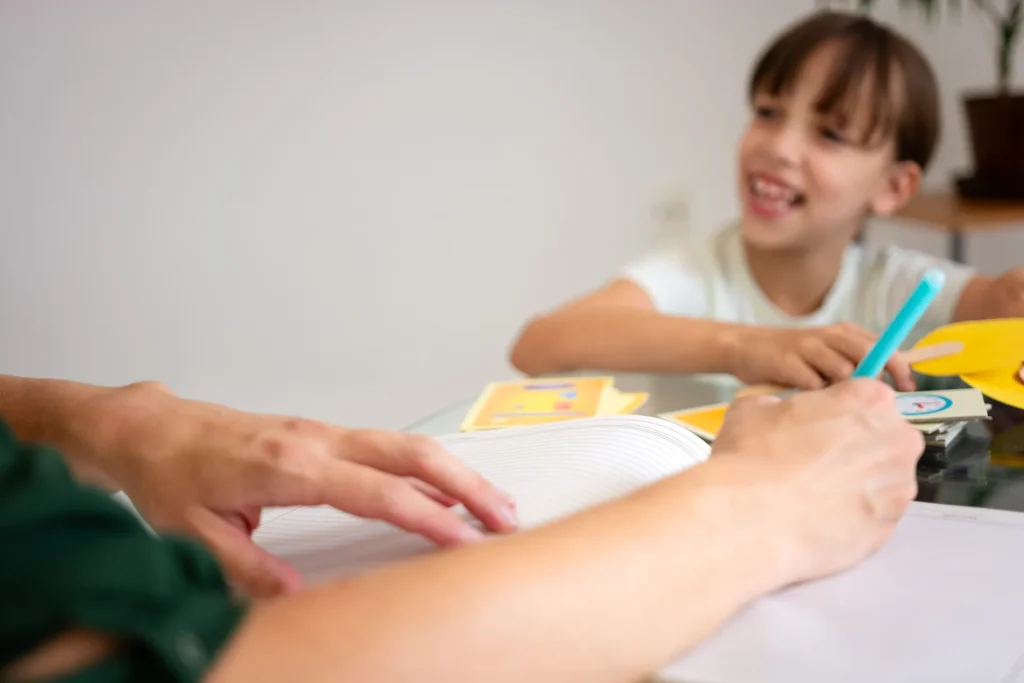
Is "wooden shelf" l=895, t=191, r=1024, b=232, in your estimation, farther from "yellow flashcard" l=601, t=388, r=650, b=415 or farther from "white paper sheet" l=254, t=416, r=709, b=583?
"white paper sheet" l=254, t=416, r=709, b=583

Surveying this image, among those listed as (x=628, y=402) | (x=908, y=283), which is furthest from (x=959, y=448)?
(x=908, y=283)

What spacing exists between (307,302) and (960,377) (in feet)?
5.79

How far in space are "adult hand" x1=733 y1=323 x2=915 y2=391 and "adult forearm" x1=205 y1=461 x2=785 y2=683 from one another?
1.38 ft

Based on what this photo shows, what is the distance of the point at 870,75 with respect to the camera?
127cm

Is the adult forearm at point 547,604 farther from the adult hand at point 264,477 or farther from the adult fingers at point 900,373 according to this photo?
the adult fingers at point 900,373

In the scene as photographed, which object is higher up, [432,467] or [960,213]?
[432,467]

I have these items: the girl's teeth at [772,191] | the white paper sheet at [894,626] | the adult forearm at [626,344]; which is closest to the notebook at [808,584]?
the white paper sheet at [894,626]

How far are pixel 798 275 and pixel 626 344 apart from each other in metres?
0.46

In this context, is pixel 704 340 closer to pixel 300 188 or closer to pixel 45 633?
pixel 45 633

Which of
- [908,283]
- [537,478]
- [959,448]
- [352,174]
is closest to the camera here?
[537,478]

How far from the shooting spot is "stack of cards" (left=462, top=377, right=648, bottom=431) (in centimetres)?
76

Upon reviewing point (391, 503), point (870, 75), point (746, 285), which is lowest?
point (746, 285)

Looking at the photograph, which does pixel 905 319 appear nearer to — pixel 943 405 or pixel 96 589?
pixel 943 405

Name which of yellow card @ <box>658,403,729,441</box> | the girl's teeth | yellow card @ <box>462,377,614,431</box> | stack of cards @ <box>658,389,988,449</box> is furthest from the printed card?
the girl's teeth
